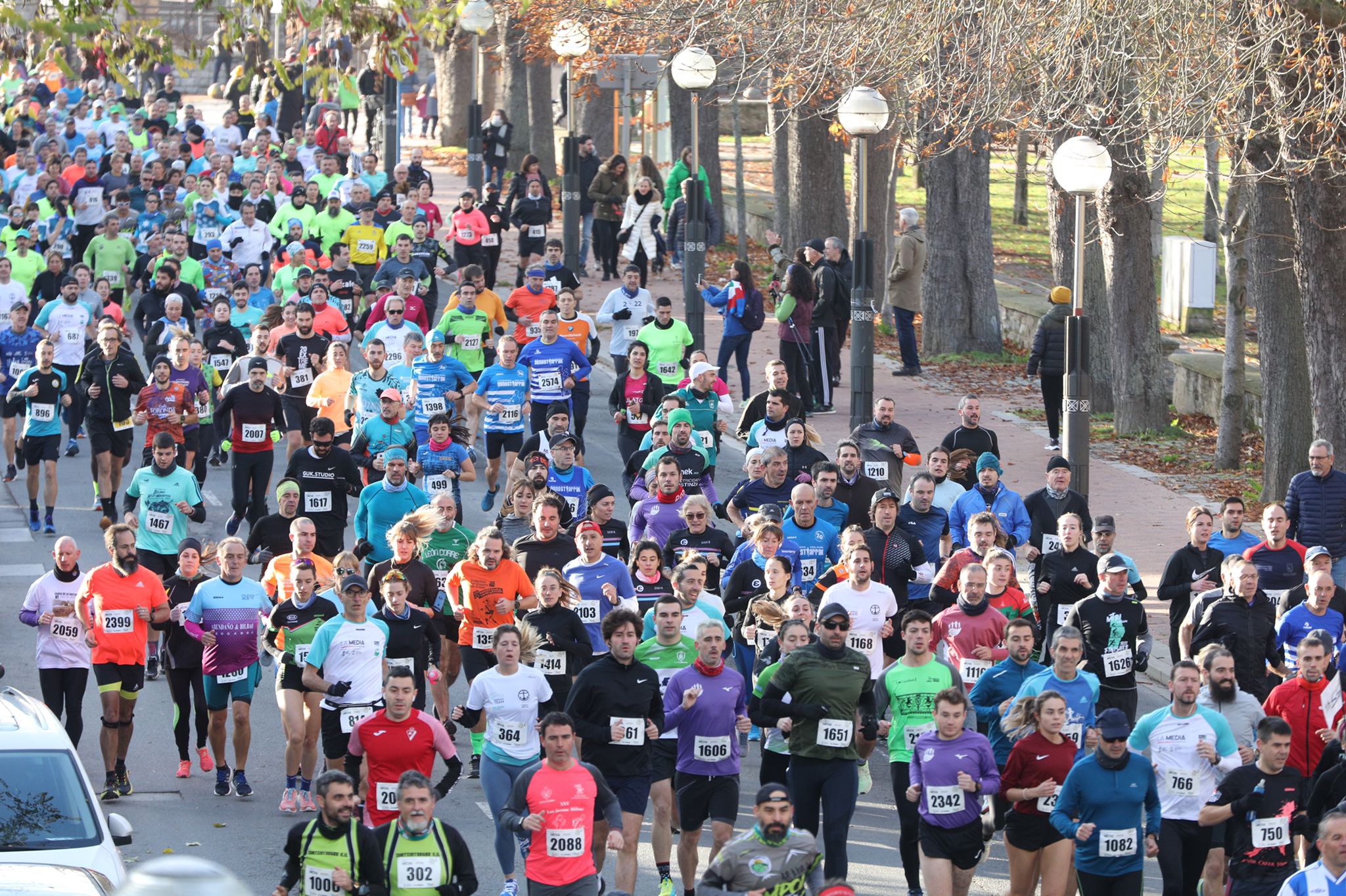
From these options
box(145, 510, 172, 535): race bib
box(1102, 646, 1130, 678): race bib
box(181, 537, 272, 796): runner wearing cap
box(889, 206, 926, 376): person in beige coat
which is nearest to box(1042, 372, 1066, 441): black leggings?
box(889, 206, 926, 376): person in beige coat

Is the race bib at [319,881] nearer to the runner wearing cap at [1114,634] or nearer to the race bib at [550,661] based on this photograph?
the race bib at [550,661]

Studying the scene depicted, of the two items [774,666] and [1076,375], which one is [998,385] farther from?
[774,666]

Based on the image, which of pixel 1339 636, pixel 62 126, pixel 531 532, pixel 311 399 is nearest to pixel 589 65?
pixel 62 126

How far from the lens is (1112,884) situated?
10258 mm

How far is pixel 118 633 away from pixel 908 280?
15727 mm

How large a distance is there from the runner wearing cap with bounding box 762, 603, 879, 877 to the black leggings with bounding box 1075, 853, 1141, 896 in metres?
1.27

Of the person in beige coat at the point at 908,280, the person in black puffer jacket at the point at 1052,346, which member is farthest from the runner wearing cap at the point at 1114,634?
the person in beige coat at the point at 908,280

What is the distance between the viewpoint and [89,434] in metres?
19.0

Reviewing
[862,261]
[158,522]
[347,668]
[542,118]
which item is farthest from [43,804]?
[542,118]

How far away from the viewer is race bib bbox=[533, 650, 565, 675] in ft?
39.8

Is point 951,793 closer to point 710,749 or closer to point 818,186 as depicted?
point 710,749

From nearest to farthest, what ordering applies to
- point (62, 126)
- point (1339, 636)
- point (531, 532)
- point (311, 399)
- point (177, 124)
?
1. point (1339, 636)
2. point (531, 532)
3. point (311, 399)
4. point (62, 126)
5. point (177, 124)

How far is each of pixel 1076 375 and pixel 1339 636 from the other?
4.61m

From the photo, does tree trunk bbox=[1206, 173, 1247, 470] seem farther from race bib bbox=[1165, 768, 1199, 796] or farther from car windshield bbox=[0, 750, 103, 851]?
car windshield bbox=[0, 750, 103, 851]
